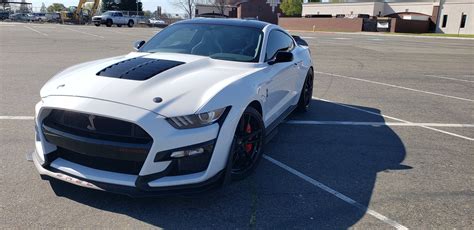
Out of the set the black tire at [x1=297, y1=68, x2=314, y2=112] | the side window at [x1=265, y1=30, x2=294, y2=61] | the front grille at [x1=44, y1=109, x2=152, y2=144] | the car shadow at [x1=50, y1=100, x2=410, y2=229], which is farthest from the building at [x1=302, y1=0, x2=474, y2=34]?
the front grille at [x1=44, y1=109, x2=152, y2=144]

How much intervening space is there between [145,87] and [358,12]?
70.4 meters

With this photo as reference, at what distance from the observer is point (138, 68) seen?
390 cm

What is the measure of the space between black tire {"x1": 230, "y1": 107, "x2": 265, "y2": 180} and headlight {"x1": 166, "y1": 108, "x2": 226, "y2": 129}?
0.32 metres

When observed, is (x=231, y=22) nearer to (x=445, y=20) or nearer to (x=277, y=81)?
(x=277, y=81)

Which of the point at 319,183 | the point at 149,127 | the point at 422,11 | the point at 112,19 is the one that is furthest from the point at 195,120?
the point at 422,11

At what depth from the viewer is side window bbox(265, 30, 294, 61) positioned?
16.8ft

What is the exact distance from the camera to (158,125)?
305 centimetres

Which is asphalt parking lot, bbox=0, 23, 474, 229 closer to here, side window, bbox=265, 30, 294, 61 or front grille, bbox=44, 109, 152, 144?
front grille, bbox=44, 109, 152, 144

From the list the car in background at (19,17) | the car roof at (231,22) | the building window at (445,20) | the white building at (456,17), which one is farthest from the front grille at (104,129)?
the car in background at (19,17)

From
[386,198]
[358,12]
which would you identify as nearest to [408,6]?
[358,12]

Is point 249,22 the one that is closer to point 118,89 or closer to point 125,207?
point 118,89

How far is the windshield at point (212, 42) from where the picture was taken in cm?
483

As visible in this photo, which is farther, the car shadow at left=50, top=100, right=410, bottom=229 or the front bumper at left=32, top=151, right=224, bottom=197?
the car shadow at left=50, top=100, right=410, bottom=229

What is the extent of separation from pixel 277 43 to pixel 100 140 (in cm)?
315
